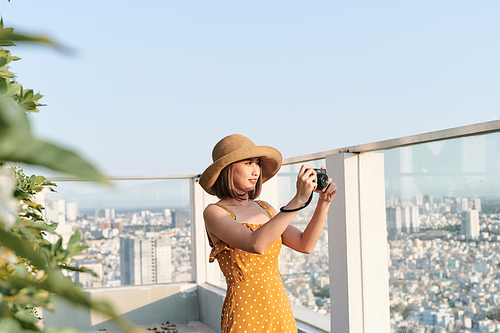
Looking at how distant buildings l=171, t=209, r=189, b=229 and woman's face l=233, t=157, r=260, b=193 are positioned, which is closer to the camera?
woman's face l=233, t=157, r=260, b=193

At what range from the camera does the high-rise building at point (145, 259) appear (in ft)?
17.6

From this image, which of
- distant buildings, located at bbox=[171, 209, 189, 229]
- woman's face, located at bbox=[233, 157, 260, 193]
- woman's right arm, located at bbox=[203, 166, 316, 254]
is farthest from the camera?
distant buildings, located at bbox=[171, 209, 189, 229]

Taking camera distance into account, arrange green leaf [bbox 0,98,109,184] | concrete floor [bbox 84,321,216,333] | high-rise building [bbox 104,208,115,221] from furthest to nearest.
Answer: high-rise building [bbox 104,208,115,221] < concrete floor [bbox 84,321,216,333] < green leaf [bbox 0,98,109,184]

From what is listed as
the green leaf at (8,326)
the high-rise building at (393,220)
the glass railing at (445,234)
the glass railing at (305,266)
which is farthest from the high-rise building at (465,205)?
the green leaf at (8,326)

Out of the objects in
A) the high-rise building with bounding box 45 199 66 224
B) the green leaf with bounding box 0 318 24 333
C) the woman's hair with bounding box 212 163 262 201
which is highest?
the woman's hair with bounding box 212 163 262 201

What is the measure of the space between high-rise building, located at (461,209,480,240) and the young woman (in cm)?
71

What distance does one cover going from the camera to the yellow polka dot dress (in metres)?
1.86

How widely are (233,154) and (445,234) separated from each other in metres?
1.12

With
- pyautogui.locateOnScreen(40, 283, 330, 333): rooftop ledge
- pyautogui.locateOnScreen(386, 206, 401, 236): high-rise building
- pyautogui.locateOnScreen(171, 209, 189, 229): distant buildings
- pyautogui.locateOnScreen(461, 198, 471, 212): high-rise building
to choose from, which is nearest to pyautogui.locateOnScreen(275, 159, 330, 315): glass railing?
pyautogui.locateOnScreen(386, 206, 401, 236): high-rise building

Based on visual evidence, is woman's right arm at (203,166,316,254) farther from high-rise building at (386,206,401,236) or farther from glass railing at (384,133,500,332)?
high-rise building at (386,206,401,236)

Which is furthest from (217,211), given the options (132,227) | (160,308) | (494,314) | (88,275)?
(160,308)

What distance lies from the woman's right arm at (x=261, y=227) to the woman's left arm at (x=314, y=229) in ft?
0.55

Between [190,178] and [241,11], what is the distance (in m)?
9.07

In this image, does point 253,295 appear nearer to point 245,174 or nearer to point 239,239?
point 239,239
